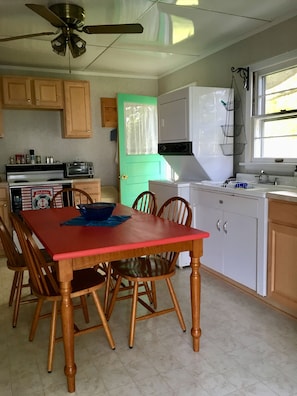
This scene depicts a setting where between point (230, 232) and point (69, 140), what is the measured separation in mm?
2810

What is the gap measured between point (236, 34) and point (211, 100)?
0.67 meters

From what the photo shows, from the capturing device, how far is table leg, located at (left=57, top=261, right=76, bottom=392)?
1.60 m

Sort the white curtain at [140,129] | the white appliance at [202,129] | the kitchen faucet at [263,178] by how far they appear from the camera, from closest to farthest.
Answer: the kitchen faucet at [263,178], the white appliance at [202,129], the white curtain at [140,129]

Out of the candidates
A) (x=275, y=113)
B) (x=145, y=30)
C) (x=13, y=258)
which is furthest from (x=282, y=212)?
(x=145, y=30)

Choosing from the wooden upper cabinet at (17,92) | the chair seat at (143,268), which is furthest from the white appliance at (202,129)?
the wooden upper cabinet at (17,92)

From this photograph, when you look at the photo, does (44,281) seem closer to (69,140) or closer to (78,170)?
(78,170)

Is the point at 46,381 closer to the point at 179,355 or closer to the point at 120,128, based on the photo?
the point at 179,355

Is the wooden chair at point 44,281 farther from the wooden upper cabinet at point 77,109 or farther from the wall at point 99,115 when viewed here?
the wooden upper cabinet at point 77,109

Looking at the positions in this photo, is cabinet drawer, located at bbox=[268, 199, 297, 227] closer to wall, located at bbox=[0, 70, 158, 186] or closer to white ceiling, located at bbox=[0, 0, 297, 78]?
white ceiling, located at bbox=[0, 0, 297, 78]

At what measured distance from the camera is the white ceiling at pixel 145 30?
8.69 ft

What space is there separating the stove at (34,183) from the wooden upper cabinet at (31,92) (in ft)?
2.55

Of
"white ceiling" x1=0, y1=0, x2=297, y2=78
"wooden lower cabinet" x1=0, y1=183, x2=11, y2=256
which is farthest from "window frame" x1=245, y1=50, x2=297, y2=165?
"wooden lower cabinet" x1=0, y1=183, x2=11, y2=256

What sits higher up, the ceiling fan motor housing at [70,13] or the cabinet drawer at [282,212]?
the ceiling fan motor housing at [70,13]

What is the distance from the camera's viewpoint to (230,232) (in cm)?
297
